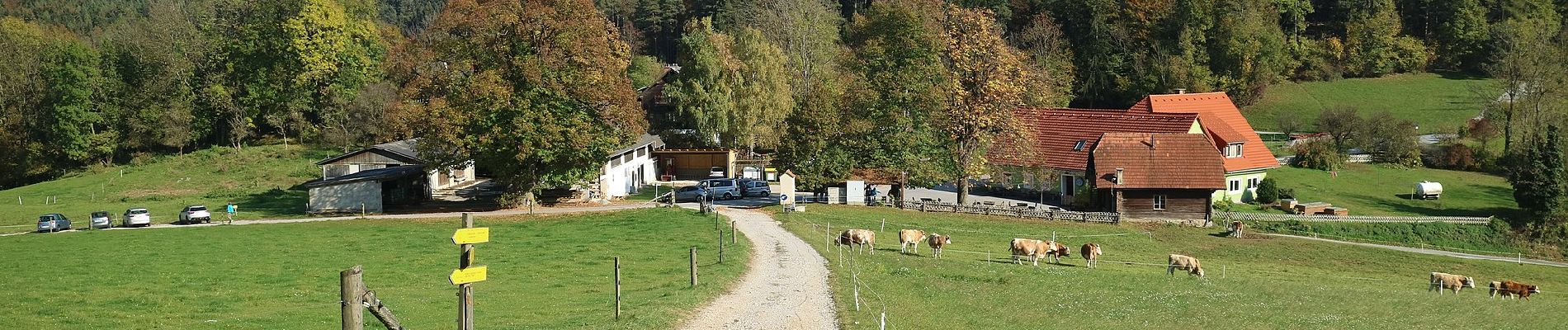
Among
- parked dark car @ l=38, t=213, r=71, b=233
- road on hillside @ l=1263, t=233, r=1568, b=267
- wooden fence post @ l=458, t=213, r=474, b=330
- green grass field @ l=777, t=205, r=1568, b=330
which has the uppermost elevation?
wooden fence post @ l=458, t=213, r=474, b=330

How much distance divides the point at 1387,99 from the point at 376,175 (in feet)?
254

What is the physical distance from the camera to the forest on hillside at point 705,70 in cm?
5072

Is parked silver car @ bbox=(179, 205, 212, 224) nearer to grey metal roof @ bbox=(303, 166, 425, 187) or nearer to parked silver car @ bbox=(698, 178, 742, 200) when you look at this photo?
grey metal roof @ bbox=(303, 166, 425, 187)

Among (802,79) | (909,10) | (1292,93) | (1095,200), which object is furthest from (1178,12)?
(1095,200)

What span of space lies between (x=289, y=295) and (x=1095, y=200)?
40044 millimetres

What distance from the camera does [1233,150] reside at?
62688mm

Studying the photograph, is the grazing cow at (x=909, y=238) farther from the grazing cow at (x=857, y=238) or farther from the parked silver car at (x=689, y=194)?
the parked silver car at (x=689, y=194)

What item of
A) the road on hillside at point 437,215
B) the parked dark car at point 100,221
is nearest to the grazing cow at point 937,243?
the road on hillside at point 437,215

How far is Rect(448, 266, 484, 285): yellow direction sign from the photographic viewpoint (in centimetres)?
1403

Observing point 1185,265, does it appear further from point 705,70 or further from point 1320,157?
point 705,70

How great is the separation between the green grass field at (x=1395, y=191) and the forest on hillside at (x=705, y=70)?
4.34 m

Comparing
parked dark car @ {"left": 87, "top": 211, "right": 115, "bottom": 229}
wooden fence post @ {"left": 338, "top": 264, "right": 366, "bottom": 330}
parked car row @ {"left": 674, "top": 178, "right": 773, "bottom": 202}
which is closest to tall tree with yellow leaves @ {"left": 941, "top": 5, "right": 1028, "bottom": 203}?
parked car row @ {"left": 674, "top": 178, "right": 773, "bottom": 202}

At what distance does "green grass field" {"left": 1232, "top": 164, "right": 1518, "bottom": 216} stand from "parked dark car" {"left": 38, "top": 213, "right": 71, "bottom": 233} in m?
54.0

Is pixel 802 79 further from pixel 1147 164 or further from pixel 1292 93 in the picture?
pixel 1292 93
